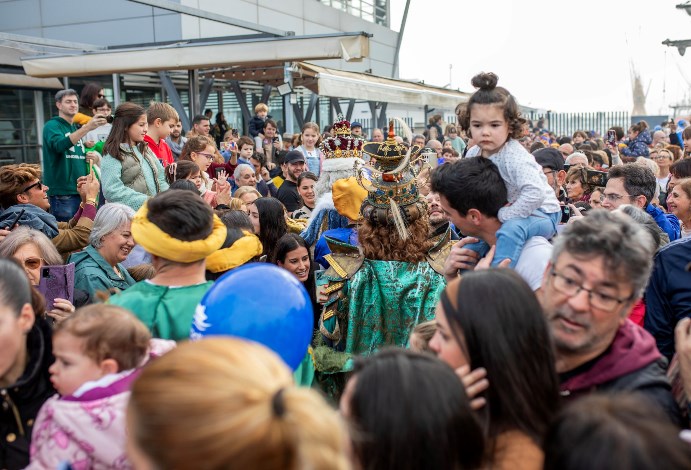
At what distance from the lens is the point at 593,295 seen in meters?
2.24

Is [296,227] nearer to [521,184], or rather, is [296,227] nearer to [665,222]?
[521,184]

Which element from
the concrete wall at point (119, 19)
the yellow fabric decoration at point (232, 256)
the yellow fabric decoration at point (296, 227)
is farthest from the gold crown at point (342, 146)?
the concrete wall at point (119, 19)

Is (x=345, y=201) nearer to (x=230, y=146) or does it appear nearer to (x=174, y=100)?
(x=230, y=146)

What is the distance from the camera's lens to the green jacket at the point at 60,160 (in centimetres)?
639

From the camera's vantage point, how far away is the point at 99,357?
2297mm

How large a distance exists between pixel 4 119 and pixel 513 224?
13582 mm

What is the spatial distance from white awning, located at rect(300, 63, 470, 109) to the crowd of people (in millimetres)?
5085

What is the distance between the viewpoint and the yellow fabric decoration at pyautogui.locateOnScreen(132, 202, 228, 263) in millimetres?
2730

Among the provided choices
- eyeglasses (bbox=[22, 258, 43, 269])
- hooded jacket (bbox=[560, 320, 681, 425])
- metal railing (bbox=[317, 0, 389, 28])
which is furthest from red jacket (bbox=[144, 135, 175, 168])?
metal railing (bbox=[317, 0, 389, 28])

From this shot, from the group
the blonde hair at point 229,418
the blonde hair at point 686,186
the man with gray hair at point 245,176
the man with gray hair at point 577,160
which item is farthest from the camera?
the man with gray hair at point 577,160

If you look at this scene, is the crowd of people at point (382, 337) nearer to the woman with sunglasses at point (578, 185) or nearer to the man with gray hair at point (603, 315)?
the man with gray hair at point (603, 315)

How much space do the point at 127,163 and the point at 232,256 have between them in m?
2.25

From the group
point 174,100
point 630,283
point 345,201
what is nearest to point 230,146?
point 174,100

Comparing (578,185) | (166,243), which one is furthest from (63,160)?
(578,185)
